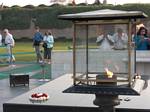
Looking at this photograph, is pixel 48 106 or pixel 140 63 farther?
pixel 140 63

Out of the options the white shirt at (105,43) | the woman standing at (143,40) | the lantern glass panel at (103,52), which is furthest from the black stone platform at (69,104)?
the woman standing at (143,40)

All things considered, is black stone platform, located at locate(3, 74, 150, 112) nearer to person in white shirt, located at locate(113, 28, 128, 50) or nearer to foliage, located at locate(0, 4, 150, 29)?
person in white shirt, located at locate(113, 28, 128, 50)

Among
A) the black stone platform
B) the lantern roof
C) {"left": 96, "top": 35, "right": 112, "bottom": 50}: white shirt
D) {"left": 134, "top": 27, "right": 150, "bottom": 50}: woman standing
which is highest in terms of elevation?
the lantern roof

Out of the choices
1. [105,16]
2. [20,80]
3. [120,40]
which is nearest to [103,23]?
[105,16]

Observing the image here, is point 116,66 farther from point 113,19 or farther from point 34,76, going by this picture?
point 34,76

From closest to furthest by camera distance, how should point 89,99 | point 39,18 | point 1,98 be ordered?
point 89,99
point 1,98
point 39,18

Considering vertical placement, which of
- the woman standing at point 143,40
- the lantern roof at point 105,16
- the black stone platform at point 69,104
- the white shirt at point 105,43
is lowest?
the black stone platform at point 69,104

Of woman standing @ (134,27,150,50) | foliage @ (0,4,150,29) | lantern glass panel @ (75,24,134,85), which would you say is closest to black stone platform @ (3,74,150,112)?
lantern glass panel @ (75,24,134,85)

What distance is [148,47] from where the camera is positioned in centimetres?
1347

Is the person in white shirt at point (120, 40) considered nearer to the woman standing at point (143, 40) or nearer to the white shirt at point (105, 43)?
the white shirt at point (105, 43)

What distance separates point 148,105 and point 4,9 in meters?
45.9

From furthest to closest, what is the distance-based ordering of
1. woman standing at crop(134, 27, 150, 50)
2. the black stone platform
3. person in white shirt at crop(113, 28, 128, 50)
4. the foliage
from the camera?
1. the foliage
2. woman standing at crop(134, 27, 150, 50)
3. the black stone platform
4. person in white shirt at crop(113, 28, 128, 50)

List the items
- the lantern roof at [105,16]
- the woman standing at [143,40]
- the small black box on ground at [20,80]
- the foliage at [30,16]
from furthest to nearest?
the foliage at [30,16] → the small black box on ground at [20,80] → the woman standing at [143,40] → the lantern roof at [105,16]

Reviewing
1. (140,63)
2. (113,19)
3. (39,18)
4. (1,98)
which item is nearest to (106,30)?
(113,19)
